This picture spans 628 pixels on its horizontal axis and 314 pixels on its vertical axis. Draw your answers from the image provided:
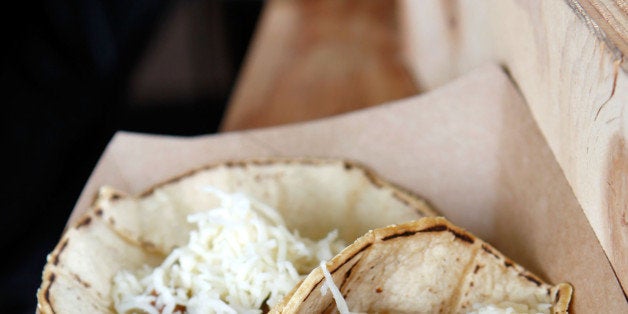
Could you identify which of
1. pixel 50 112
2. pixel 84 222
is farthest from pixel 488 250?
pixel 50 112

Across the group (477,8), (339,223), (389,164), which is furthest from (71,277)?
(477,8)

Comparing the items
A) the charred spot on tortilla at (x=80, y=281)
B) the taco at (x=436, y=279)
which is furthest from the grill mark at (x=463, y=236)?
the charred spot on tortilla at (x=80, y=281)

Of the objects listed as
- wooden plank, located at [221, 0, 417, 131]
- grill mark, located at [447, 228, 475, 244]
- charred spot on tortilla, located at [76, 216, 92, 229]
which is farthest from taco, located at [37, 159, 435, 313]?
wooden plank, located at [221, 0, 417, 131]

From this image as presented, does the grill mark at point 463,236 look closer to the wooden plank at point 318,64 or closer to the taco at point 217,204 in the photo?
the taco at point 217,204

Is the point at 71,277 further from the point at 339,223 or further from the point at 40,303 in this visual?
the point at 339,223

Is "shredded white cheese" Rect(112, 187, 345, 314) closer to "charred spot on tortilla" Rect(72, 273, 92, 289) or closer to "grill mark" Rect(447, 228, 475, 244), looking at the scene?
"charred spot on tortilla" Rect(72, 273, 92, 289)

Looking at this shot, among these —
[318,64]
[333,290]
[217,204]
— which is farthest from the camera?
[318,64]

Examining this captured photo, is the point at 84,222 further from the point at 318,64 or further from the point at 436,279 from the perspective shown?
the point at 318,64
